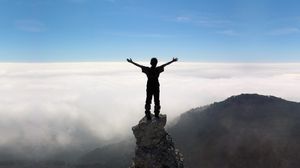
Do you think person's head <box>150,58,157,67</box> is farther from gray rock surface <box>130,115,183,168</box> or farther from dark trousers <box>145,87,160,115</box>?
gray rock surface <box>130,115,183,168</box>

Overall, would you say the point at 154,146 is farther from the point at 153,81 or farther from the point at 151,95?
the point at 153,81

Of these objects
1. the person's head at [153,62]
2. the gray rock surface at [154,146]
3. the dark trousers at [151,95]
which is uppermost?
the person's head at [153,62]

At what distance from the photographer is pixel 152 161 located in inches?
1564

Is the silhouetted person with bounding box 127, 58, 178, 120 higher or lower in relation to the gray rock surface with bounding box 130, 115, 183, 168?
higher

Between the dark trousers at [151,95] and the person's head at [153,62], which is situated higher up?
the person's head at [153,62]

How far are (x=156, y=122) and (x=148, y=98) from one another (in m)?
2.16

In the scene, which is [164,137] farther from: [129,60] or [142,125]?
[129,60]

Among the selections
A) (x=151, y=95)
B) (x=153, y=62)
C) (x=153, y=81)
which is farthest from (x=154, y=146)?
(x=153, y=62)

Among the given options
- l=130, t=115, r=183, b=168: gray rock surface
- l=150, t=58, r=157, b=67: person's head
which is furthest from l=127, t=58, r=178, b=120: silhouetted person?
l=130, t=115, r=183, b=168: gray rock surface

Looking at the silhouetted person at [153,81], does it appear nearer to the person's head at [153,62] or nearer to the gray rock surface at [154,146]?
the person's head at [153,62]

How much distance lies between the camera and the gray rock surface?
39.9 metres

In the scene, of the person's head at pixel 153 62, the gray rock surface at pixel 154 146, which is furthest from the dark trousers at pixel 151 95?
the person's head at pixel 153 62

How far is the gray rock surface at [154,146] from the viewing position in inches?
1571

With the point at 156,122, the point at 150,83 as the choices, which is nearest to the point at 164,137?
the point at 156,122
